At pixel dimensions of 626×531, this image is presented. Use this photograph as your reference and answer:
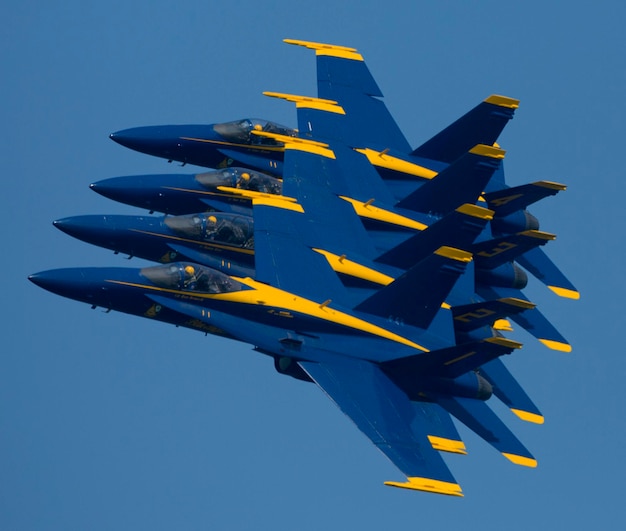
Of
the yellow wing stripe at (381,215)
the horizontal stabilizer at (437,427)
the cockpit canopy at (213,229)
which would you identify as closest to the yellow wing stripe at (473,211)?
the yellow wing stripe at (381,215)

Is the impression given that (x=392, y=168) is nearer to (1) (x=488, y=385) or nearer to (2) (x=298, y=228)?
(2) (x=298, y=228)

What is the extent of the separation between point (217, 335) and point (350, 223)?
7339 millimetres

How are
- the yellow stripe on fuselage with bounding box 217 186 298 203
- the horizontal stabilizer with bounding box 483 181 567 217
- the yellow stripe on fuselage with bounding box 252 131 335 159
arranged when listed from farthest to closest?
the yellow stripe on fuselage with bounding box 252 131 335 159
the horizontal stabilizer with bounding box 483 181 567 217
the yellow stripe on fuselage with bounding box 217 186 298 203

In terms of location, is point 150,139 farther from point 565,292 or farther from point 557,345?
point 557,345

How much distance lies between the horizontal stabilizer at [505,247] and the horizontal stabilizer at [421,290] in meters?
4.82

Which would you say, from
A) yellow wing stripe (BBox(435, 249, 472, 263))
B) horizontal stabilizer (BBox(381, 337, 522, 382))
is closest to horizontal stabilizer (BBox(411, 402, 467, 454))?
horizontal stabilizer (BBox(381, 337, 522, 382))

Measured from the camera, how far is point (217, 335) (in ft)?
167

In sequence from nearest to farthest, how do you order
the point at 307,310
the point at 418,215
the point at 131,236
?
the point at 307,310
the point at 131,236
the point at 418,215

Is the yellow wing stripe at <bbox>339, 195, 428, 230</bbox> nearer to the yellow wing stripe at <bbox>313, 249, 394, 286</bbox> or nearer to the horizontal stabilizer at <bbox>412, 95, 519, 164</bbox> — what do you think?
the yellow wing stripe at <bbox>313, 249, 394, 286</bbox>

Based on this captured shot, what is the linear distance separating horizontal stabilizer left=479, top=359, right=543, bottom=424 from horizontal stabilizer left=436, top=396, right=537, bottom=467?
239 cm

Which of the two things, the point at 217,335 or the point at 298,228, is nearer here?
the point at 217,335

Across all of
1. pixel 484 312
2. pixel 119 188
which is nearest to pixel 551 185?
pixel 484 312

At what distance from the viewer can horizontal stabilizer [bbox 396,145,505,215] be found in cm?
5553

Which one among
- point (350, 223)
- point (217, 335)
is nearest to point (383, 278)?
point (350, 223)
